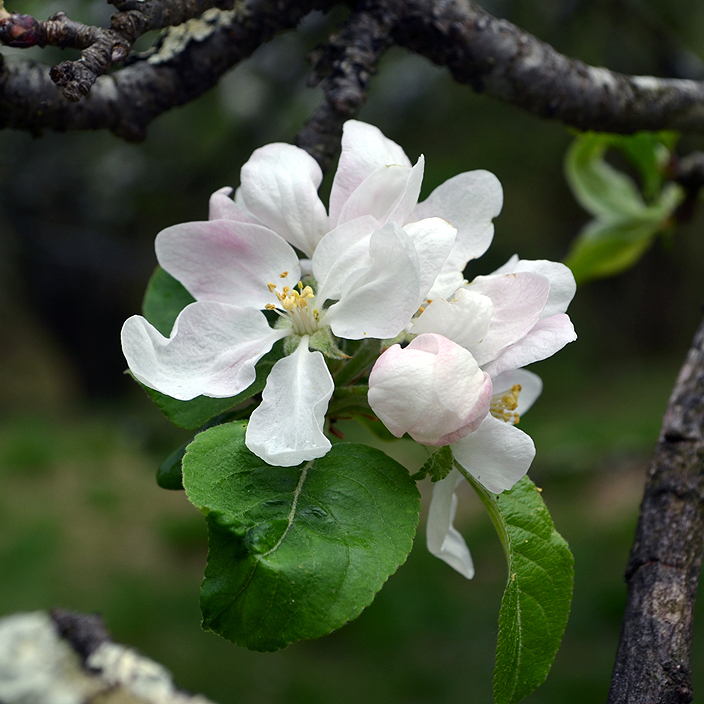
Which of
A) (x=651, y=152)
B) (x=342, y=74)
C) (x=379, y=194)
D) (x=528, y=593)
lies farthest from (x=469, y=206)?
(x=651, y=152)

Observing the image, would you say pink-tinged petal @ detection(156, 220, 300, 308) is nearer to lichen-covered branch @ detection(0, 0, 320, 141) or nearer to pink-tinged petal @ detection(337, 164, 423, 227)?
pink-tinged petal @ detection(337, 164, 423, 227)

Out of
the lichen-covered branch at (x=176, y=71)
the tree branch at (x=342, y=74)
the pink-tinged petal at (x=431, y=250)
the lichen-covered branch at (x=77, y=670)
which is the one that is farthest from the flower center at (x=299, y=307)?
the lichen-covered branch at (x=77, y=670)

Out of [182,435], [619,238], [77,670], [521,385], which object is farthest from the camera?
[182,435]

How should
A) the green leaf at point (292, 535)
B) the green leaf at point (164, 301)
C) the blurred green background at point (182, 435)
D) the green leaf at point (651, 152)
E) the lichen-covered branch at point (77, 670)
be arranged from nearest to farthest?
the green leaf at point (292, 535), the green leaf at point (164, 301), the lichen-covered branch at point (77, 670), the green leaf at point (651, 152), the blurred green background at point (182, 435)

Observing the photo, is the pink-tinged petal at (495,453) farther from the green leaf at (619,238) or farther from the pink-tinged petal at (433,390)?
the green leaf at (619,238)

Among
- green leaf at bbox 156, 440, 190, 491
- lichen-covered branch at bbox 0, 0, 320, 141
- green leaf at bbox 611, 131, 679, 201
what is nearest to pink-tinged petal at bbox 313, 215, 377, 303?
green leaf at bbox 156, 440, 190, 491

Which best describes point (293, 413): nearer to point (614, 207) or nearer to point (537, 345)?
point (537, 345)
